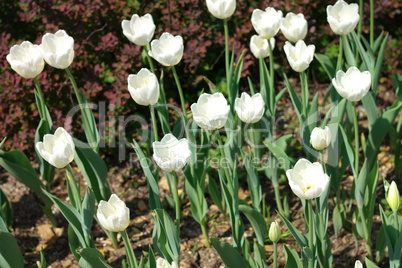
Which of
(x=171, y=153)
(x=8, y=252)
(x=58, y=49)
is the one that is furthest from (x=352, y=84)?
(x=8, y=252)

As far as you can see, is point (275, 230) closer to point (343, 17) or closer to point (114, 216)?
point (114, 216)

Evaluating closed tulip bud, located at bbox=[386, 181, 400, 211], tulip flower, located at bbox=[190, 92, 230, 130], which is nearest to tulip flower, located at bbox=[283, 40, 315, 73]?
tulip flower, located at bbox=[190, 92, 230, 130]

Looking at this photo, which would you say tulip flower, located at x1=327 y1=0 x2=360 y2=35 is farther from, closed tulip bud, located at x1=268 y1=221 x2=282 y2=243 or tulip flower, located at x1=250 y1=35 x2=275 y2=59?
closed tulip bud, located at x1=268 y1=221 x2=282 y2=243

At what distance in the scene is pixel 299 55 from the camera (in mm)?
2664

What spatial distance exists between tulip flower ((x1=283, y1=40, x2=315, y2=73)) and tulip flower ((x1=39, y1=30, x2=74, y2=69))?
35.7 inches

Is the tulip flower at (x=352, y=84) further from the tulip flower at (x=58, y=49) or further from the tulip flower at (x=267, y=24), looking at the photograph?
the tulip flower at (x=58, y=49)

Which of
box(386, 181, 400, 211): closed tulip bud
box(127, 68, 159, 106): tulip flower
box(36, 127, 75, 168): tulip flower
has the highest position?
box(127, 68, 159, 106): tulip flower

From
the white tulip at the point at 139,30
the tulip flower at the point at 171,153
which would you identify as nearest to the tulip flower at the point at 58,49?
the white tulip at the point at 139,30

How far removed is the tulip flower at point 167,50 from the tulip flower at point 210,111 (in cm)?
25

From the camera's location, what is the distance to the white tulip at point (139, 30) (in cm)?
270

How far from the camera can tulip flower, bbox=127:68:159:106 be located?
2.41 meters

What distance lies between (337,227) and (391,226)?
22.2 inches

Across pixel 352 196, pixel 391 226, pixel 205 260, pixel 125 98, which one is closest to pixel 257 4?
pixel 125 98

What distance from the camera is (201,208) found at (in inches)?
112
